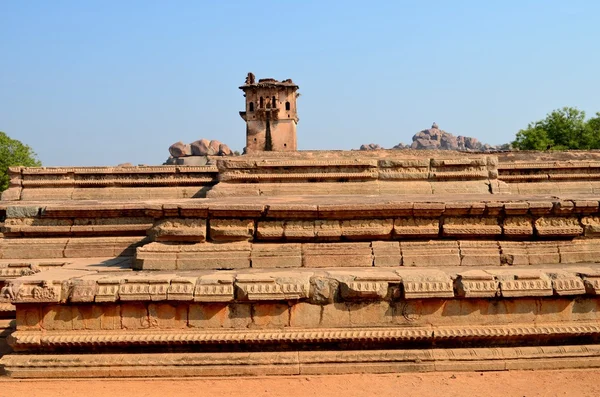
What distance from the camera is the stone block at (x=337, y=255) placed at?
5023mm

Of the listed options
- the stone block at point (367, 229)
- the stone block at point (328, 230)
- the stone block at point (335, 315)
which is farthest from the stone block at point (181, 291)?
the stone block at point (367, 229)

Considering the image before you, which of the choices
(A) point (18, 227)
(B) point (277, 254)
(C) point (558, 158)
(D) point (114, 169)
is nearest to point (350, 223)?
(B) point (277, 254)

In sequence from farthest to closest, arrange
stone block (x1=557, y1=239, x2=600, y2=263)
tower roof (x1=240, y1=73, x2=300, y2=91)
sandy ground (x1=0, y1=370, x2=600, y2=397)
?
tower roof (x1=240, y1=73, x2=300, y2=91) → stone block (x1=557, y1=239, x2=600, y2=263) → sandy ground (x1=0, y1=370, x2=600, y2=397)

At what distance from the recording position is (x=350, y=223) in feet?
17.1

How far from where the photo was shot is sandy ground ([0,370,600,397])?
3.78 m

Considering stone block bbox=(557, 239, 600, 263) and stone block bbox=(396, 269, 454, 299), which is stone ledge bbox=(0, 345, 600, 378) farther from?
stone block bbox=(557, 239, 600, 263)

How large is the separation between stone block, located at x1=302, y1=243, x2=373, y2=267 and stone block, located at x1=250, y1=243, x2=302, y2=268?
0.26ft

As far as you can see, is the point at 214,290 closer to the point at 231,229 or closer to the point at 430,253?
the point at 231,229

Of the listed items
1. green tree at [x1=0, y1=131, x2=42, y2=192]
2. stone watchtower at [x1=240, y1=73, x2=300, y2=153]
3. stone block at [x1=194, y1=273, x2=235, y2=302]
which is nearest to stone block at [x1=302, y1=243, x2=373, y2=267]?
stone block at [x1=194, y1=273, x2=235, y2=302]

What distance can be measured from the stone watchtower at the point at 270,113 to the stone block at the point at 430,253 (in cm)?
3032

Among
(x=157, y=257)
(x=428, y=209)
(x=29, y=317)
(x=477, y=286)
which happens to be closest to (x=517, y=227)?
(x=428, y=209)

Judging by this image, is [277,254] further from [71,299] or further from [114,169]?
[114,169]

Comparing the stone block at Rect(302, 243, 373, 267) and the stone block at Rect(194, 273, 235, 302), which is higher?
the stone block at Rect(302, 243, 373, 267)

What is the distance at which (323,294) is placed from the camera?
167 inches
